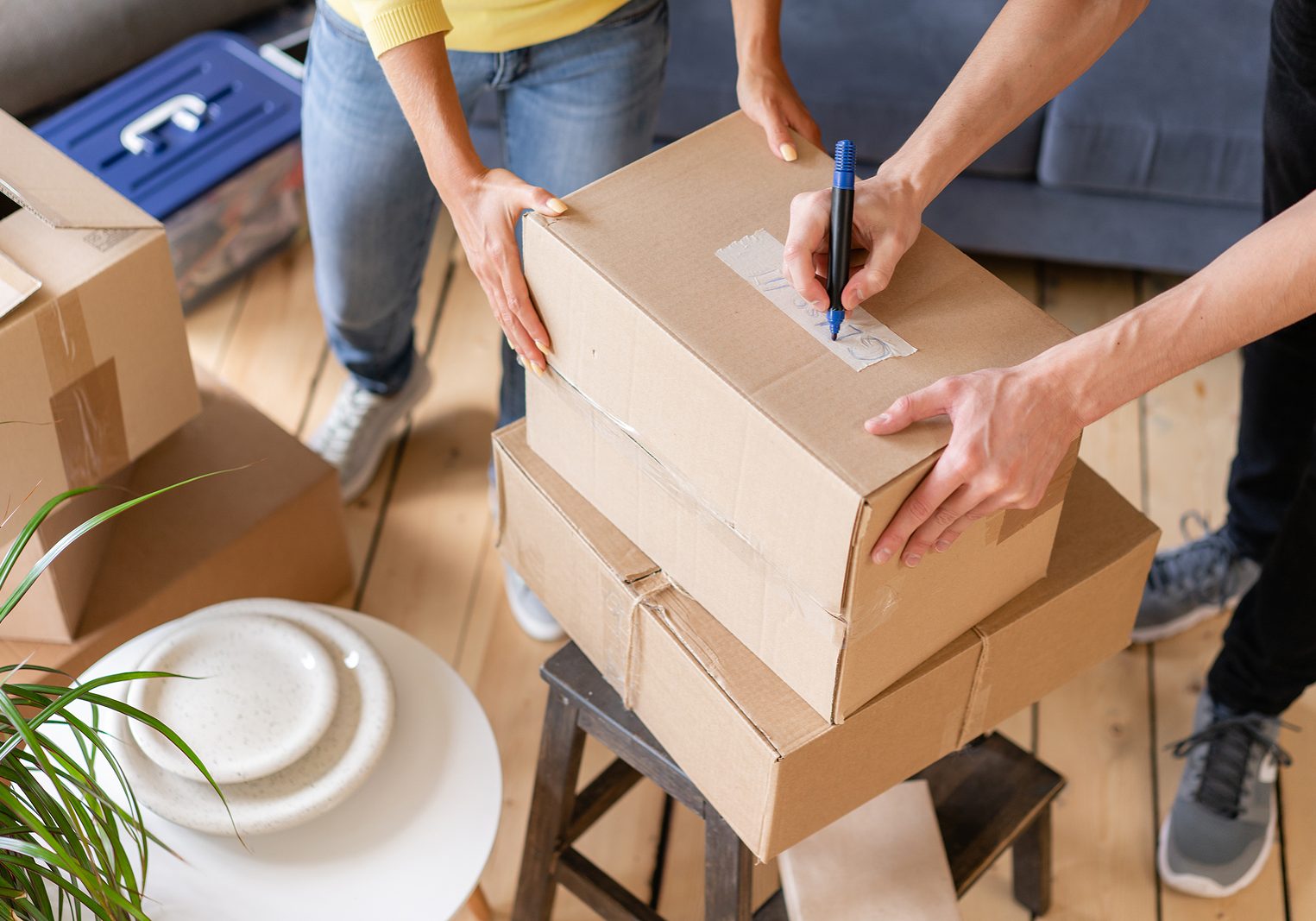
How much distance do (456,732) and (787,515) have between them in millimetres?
494

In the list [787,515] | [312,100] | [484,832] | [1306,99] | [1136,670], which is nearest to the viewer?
[787,515]

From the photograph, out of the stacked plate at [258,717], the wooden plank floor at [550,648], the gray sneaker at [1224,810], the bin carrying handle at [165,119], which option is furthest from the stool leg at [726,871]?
the bin carrying handle at [165,119]

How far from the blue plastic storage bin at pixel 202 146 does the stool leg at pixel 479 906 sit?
115 cm

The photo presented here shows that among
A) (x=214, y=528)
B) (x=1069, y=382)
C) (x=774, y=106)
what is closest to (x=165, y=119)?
(x=214, y=528)

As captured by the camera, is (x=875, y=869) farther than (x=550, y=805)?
No

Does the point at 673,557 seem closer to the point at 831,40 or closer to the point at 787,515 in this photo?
the point at 787,515

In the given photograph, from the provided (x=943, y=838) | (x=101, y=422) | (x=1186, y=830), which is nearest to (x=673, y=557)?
(x=943, y=838)

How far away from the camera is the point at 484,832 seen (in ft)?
3.75

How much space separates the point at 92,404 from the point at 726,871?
0.76 metres

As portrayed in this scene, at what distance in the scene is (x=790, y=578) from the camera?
887 millimetres

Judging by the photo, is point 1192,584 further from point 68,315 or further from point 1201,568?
point 68,315

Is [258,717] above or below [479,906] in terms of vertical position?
above

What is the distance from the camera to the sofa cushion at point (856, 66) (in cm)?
198

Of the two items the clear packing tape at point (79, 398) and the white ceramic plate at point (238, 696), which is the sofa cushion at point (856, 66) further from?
the white ceramic plate at point (238, 696)
